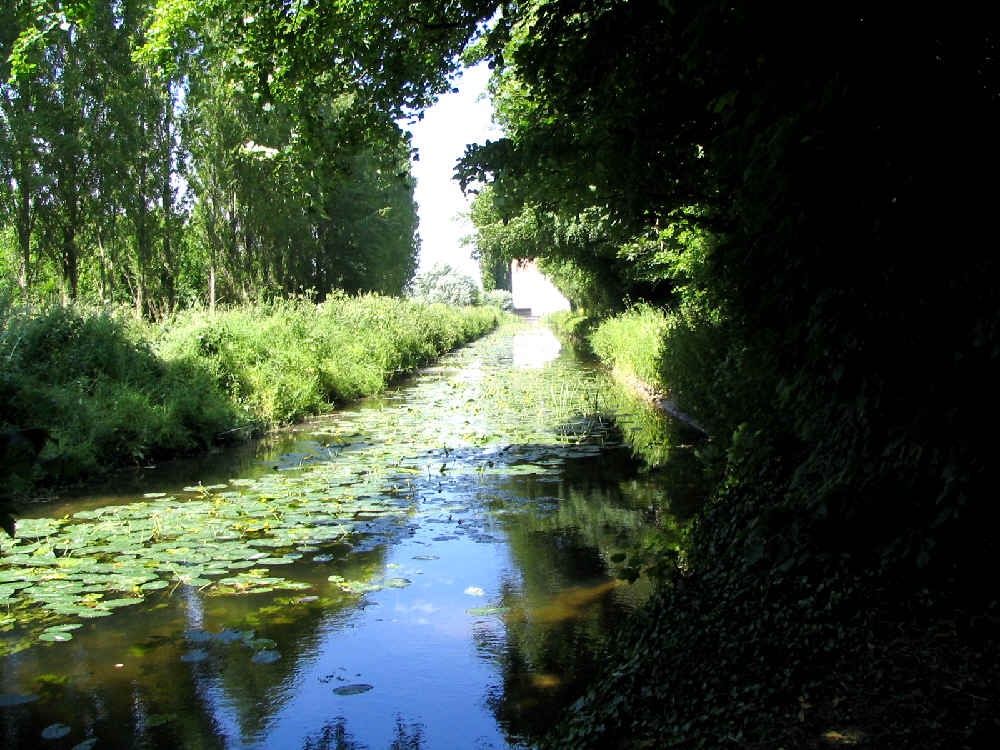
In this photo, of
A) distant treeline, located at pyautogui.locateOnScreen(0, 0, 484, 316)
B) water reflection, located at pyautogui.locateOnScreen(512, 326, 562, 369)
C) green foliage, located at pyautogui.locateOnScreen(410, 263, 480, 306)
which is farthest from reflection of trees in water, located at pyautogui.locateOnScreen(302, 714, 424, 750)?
green foliage, located at pyautogui.locateOnScreen(410, 263, 480, 306)

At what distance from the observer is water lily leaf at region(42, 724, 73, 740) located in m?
4.43

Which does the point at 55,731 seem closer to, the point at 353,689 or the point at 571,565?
the point at 353,689

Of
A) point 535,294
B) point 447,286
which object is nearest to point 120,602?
point 447,286

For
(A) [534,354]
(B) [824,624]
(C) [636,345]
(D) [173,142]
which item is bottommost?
(B) [824,624]

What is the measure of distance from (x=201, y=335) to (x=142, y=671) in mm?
11362

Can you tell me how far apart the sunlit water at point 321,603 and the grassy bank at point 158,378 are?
91 cm

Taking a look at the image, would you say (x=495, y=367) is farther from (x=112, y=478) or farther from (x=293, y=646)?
(x=293, y=646)

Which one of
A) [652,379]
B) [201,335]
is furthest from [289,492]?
[652,379]

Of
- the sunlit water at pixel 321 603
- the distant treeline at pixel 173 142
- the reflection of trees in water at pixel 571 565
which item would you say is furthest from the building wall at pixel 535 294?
the sunlit water at pixel 321 603

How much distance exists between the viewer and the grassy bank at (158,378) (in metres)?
10.9

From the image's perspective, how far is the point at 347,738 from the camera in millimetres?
4426

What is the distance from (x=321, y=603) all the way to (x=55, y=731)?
215 cm

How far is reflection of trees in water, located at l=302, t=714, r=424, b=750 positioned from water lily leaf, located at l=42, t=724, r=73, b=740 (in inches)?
52.0

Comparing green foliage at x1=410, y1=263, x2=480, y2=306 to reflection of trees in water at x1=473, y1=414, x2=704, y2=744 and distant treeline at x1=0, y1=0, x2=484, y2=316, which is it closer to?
distant treeline at x1=0, y1=0, x2=484, y2=316
